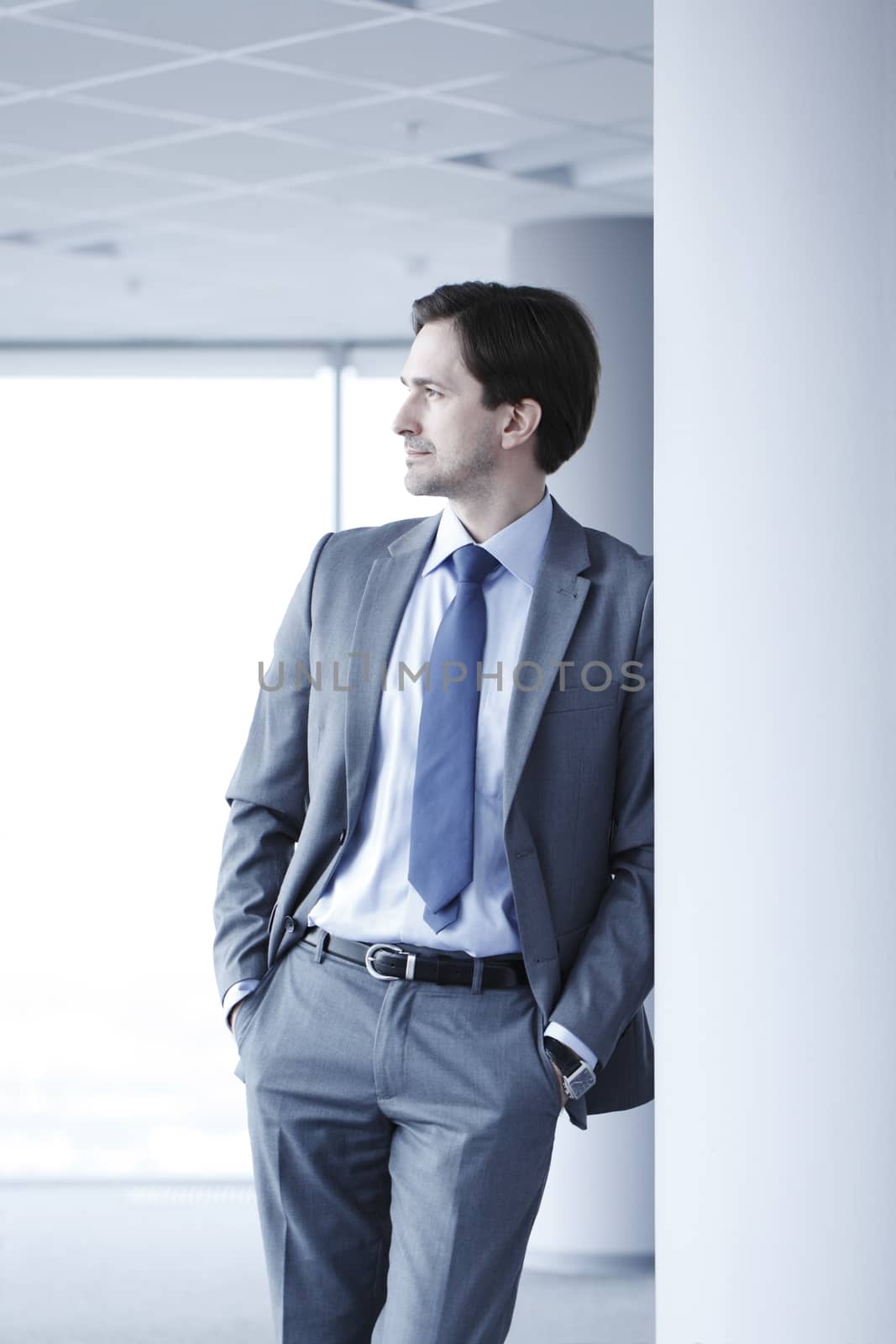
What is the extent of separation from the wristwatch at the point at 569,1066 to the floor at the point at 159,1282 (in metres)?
2.38

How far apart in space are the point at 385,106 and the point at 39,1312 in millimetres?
2984

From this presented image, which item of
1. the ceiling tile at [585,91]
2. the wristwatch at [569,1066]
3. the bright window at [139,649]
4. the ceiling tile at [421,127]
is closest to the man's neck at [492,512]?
the wristwatch at [569,1066]

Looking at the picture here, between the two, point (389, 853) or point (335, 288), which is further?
point (335, 288)

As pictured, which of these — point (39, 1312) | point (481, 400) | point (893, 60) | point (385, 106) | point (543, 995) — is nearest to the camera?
point (893, 60)

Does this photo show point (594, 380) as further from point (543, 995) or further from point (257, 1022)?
point (257, 1022)

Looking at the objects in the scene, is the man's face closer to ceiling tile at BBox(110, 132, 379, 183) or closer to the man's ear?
the man's ear

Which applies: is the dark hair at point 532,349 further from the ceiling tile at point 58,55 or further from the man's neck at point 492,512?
the ceiling tile at point 58,55

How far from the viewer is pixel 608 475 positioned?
14.4ft

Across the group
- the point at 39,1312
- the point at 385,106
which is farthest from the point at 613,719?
the point at 39,1312

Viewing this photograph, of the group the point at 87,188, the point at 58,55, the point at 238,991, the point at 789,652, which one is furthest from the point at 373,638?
the point at 87,188

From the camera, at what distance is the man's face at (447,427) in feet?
6.31

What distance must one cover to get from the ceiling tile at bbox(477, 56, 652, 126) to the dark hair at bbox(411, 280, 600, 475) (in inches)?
55.7

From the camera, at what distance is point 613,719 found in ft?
6.12

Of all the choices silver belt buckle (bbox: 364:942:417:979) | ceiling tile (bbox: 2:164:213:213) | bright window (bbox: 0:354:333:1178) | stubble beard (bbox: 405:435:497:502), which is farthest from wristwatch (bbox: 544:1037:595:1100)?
bright window (bbox: 0:354:333:1178)
